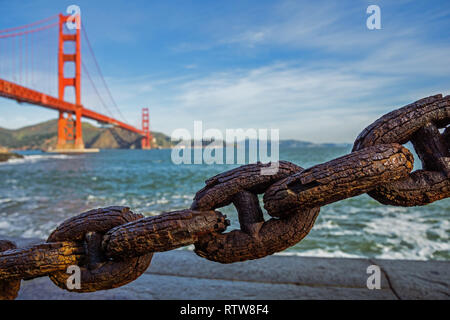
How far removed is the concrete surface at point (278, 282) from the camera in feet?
6.63

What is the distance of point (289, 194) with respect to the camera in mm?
841

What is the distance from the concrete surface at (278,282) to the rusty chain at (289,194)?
1.20 meters

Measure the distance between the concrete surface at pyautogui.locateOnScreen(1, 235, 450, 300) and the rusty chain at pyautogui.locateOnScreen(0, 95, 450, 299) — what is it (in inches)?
47.4

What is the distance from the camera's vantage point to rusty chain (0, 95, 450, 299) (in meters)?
0.80

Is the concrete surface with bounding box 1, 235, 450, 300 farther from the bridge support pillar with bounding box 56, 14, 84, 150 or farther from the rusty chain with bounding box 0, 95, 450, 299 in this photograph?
the bridge support pillar with bounding box 56, 14, 84, 150

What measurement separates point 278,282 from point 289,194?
1503 millimetres

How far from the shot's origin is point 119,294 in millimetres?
2061
